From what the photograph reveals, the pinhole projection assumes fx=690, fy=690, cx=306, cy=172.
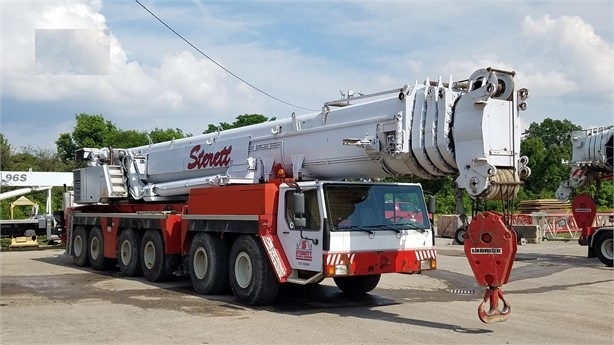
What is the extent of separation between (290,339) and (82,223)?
37.4 ft

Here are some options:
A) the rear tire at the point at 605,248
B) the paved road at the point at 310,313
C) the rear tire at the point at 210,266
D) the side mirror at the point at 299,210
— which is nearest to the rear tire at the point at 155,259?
the paved road at the point at 310,313

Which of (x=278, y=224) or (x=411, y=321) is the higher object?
(x=278, y=224)

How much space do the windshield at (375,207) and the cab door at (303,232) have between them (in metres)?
0.22

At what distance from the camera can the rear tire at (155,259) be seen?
47.0 ft

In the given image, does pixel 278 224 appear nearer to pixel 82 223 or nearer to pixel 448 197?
pixel 82 223

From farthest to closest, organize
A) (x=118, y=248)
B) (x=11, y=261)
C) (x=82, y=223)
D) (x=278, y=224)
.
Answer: (x=11, y=261) → (x=82, y=223) → (x=118, y=248) → (x=278, y=224)

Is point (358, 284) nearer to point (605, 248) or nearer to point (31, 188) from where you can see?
point (605, 248)

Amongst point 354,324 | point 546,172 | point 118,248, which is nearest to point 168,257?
point 118,248

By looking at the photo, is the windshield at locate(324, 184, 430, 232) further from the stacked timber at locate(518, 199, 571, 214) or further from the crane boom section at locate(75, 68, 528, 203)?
the stacked timber at locate(518, 199, 571, 214)

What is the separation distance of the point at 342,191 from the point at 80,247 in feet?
34.0

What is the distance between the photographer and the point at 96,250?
58.0 feet

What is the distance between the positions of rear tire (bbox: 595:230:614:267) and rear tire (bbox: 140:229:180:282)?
449 inches

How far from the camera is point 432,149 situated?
988cm

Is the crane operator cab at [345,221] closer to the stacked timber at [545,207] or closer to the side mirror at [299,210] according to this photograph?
the side mirror at [299,210]
